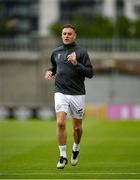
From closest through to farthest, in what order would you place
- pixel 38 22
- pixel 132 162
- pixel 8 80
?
pixel 132 162, pixel 8 80, pixel 38 22

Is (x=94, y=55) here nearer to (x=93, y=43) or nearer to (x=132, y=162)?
(x=93, y=43)

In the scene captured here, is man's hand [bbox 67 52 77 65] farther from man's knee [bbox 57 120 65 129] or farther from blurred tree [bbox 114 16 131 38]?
blurred tree [bbox 114 16 131 38]

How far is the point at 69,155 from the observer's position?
22.5 meters

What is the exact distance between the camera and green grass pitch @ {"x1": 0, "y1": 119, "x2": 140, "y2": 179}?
17828 mm

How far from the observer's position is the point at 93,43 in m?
78.8

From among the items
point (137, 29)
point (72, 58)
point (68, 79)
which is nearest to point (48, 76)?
point (68, 79)

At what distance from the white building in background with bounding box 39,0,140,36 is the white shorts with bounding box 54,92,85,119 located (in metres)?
112

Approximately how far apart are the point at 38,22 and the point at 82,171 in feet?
405

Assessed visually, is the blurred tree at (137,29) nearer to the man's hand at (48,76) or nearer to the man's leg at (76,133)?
the man's leg at (76,133)

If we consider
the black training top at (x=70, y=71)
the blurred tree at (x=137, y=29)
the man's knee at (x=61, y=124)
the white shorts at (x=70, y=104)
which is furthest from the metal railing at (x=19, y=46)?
the man's knee at (x=61, y=124)

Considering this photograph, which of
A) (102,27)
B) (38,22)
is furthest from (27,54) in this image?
(38,22)

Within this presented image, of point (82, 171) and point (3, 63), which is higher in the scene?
point (82, 171)

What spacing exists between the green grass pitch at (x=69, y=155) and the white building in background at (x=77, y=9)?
10017 cm

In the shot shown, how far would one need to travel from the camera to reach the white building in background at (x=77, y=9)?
13475 cm
